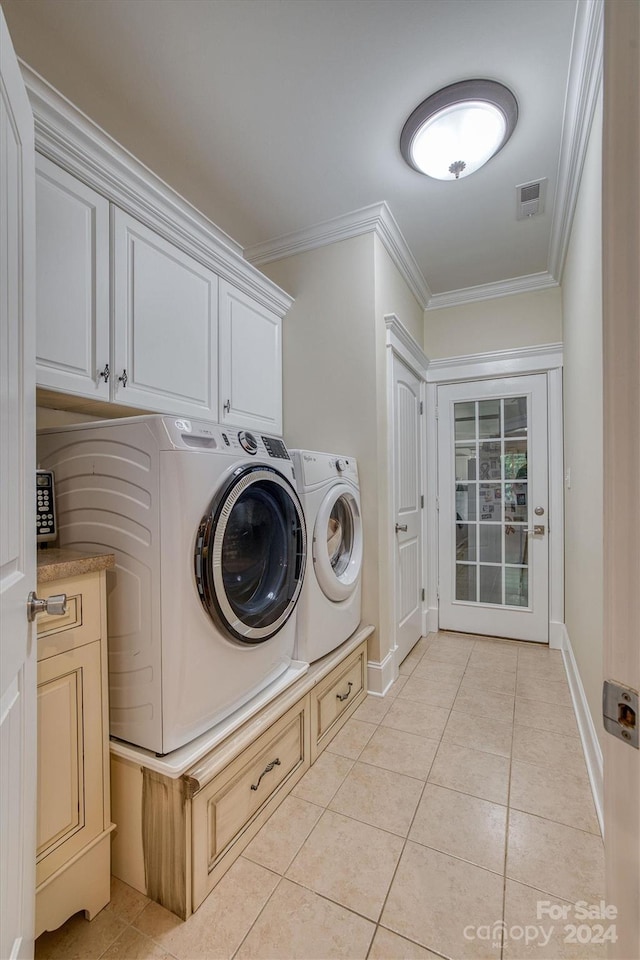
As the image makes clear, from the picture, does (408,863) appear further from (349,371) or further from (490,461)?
(490,461)

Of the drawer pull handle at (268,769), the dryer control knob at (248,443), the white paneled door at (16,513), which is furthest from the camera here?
the dryer control knob at (248,443)

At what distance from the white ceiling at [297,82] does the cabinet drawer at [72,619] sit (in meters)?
1.72

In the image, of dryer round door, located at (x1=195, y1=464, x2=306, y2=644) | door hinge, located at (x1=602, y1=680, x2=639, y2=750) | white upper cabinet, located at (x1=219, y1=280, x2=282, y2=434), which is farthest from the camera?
white upper cabinet, located at (x1=219, y1=280, x2=282, y2=434)

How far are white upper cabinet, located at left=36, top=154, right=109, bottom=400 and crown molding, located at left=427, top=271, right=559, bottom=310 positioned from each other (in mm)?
2526

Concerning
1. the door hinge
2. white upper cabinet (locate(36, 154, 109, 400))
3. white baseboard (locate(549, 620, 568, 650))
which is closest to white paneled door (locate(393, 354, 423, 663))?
white baseboard (locate(549, 620, 568, 650))

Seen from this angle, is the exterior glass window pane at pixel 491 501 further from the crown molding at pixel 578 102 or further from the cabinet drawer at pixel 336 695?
the crown molding at pixel 578 102

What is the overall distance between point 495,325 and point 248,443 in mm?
2511

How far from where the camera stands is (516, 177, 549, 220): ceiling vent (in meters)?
2.12

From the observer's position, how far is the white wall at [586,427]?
62.8 inches

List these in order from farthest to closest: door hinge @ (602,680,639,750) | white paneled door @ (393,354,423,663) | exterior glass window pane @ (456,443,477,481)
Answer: exterior glass window pane @ (456,443,477,481), white paneled door @ (393,354,423,663), door hinge @ (602,680,639,750)

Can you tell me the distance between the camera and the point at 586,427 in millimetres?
1938

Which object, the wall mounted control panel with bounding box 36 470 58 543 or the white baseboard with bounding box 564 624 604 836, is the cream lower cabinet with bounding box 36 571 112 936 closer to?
the wall mounted control panel with bounding box 36 470 58 543

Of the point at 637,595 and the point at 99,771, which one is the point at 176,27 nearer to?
the point at 637,595

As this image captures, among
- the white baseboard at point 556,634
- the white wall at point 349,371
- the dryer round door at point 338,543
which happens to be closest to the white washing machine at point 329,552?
the dryer round door at point 338,543
